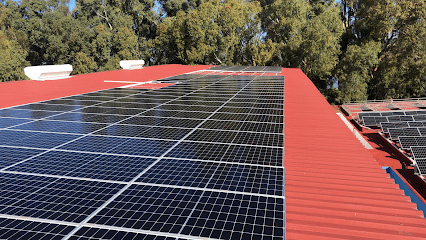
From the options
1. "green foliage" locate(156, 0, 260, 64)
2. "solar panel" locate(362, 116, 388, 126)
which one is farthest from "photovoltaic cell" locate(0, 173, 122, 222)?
"green foliage" locate(156, 0, 260, 64)

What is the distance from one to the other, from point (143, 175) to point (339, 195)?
3.69m

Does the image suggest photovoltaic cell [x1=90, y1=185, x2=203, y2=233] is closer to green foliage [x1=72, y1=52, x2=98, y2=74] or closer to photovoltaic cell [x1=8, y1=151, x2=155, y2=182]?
photovoltaic cell [x1=8, y1=151, x2=155, y2=182]

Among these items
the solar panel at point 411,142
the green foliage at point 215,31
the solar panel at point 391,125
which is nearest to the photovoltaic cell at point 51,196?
the solar panel at point 411,142

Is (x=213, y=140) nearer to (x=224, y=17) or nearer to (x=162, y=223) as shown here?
(x=162, y=223)

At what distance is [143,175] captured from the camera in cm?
512

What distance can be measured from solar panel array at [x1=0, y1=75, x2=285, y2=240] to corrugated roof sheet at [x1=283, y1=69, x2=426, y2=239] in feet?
1.54

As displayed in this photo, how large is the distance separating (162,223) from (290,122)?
6.67 meters

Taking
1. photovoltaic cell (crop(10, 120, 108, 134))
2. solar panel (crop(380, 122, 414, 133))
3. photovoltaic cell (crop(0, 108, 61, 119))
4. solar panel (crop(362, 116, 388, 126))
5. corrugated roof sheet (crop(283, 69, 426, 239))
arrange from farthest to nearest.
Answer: solar panel (crop(362, 116, 388, 126)), solar panel (crop(380, 122, 414, 133)), photovoltaic cell (crop(0, 108, 61, 119)), photovoltaic cell (crop(10, 120, 108, 134)), corrugated roof sheet (crop(283, 69, 426, 239))

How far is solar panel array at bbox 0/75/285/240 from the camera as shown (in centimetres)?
363

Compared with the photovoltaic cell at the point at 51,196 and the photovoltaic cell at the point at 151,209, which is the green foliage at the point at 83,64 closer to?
the photovoltaic cell at the point at 51,196

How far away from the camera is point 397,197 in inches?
201

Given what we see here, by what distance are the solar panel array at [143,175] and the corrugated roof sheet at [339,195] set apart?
469 millimetres

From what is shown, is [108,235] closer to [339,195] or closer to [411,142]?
[339,195]

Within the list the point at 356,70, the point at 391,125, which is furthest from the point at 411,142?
the point at 356,70
